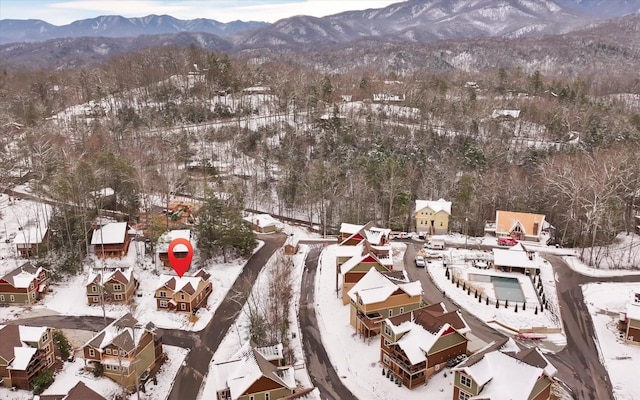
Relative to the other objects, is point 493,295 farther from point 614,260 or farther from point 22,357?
point 22,357

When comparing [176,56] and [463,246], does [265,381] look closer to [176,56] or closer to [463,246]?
[463,246]

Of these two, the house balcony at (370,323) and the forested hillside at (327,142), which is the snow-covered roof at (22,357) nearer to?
the forested hillside at (327,142)

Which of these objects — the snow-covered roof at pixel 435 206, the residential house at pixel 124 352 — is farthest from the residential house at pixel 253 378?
the snow-covered roof at pixel 435 206

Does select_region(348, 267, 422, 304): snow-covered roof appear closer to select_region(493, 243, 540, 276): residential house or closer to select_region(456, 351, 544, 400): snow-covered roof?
select_region(456, 351, 544, 400): snow-covered roof

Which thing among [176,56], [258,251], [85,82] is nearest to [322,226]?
[258,251]

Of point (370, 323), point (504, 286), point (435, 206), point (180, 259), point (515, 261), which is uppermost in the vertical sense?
point (435, 206)

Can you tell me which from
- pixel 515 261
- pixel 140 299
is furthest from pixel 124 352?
pixel 515 261
